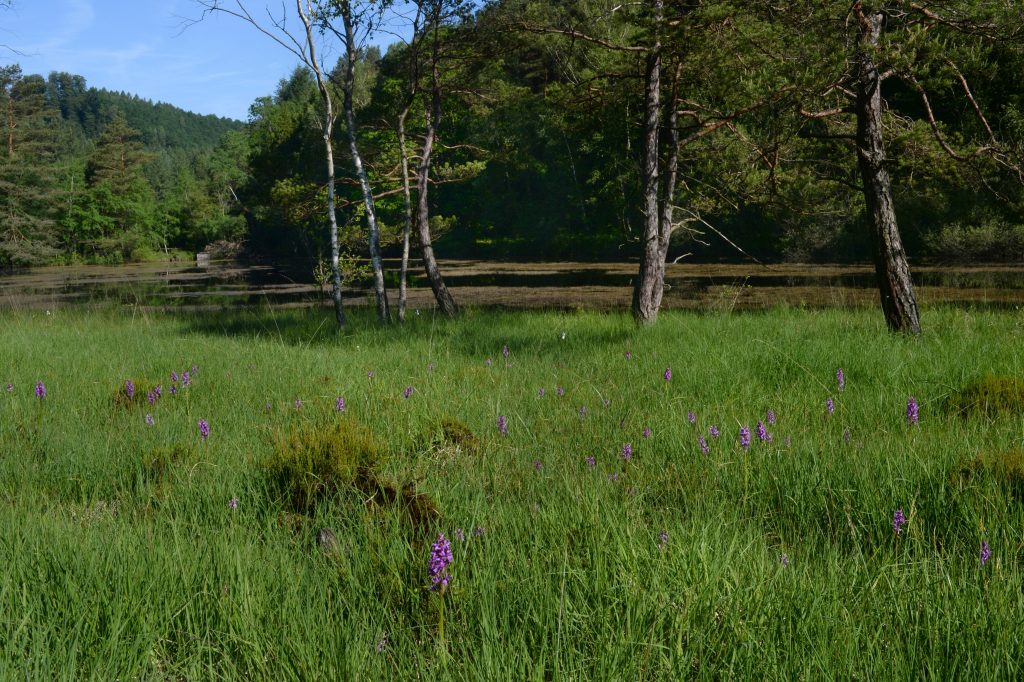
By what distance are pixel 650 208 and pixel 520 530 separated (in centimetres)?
866

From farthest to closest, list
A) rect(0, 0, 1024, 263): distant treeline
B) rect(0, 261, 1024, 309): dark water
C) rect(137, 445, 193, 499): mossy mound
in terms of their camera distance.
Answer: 1. rect(0, 261, 1024, 309): dark water
2. rect(0, 0, 1024, 263): distant treeline
3. rect(137, 445, 193, 499): mossy mound

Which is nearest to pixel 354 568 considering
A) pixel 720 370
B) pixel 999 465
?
pixel 999 465

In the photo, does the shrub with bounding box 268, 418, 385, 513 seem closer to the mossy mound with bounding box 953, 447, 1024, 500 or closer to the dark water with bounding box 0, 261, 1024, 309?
the mossy mound with bounding box 953, 447, 1024, 500

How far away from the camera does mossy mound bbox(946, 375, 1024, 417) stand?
450 centimetres

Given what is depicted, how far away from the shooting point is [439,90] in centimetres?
1420

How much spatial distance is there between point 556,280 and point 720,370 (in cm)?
2323

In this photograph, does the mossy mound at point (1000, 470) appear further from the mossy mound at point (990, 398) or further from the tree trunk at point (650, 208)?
the tree trunk at point (650, 208)

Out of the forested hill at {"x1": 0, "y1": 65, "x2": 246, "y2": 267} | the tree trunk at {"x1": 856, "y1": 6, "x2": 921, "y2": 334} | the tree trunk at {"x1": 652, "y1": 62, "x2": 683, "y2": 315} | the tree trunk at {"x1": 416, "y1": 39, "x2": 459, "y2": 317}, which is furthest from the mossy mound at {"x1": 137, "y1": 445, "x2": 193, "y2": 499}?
the forested hill at {"x1": 0, "y1": 65, "x2": 246, "y2": 267}

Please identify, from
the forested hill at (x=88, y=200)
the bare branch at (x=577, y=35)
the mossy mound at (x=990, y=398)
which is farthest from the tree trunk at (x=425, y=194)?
the forested hill at (x=88, y=200)

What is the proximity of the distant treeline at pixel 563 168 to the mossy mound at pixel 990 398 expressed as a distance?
319 centimetres

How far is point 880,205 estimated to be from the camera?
8102 millimetres

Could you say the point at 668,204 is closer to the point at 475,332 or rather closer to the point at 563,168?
the point at 475,332

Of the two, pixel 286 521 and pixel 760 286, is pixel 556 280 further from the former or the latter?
pixel 286 521

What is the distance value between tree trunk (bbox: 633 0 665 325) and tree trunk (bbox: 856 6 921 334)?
3079mm
